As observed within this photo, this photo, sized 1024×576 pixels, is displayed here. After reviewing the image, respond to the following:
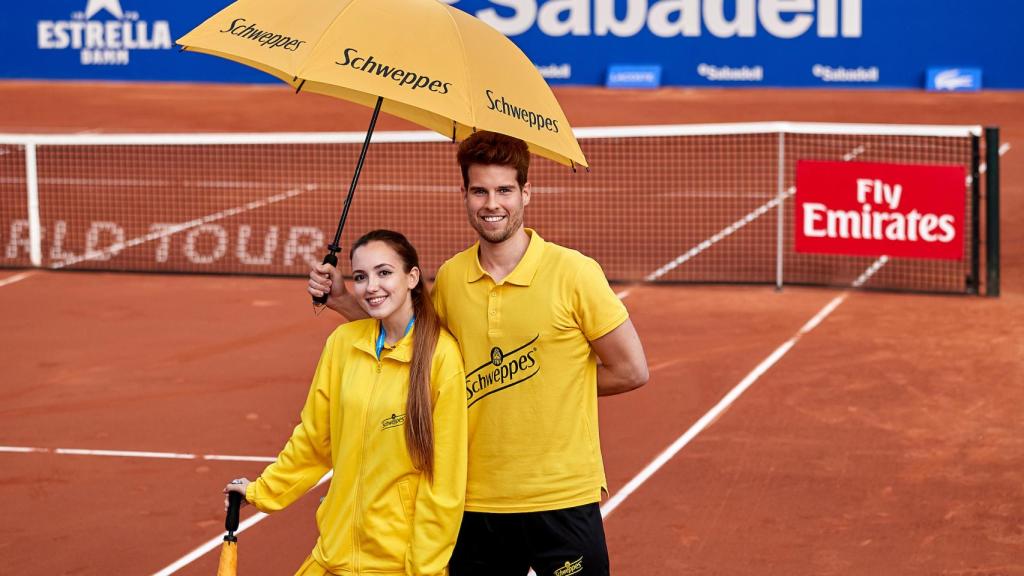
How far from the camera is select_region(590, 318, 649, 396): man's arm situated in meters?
4.25

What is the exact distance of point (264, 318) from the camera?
12.5 meters

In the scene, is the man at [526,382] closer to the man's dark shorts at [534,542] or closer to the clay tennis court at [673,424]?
the man's dark shorts at [534,542]

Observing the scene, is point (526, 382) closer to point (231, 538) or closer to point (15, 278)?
point (231, 538)

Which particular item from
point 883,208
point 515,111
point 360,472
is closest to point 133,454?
point 360,472

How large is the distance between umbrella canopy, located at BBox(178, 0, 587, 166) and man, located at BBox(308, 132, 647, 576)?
14 cm

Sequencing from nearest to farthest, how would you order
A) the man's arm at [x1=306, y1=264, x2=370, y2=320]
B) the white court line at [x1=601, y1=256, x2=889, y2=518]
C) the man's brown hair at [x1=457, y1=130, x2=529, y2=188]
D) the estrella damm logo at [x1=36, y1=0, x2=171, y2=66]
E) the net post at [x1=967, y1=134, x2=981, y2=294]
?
the man's brown hair at [x1=457, y1=130, x2=529, y2=188], the man's arm at [x1=306, y1=264, x2=370, y2=320], the white court line at [x1=601, y1=256, x2=889, y2=518], the net post at [x1=967, y1=134, x2=981, y2=294], the estrella damm logo at [x1=36, y1=0, x2=171, y2=66]

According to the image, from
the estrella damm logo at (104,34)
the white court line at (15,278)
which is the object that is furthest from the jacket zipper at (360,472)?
the estrella damm logo at (104,34)

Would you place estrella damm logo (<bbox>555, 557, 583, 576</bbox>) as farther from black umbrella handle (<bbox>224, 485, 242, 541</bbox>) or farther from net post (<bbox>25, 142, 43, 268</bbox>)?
net post (<bbox>25, 142, 43, 268</bbox>)

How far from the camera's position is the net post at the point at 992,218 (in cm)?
1300

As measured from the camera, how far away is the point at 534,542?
4.26 metres

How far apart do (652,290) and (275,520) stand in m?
6.54

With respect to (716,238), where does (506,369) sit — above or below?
below

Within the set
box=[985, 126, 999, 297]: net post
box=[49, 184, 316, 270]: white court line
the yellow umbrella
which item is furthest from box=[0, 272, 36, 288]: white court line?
the yellow umbrella

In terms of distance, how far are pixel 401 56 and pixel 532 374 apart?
37.7 inches
